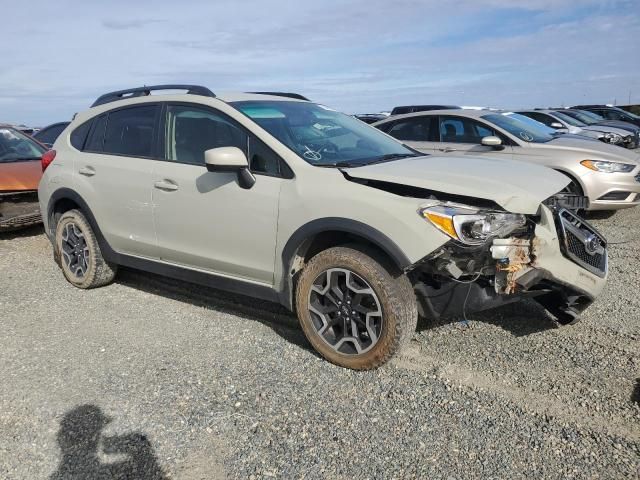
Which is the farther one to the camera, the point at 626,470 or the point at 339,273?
the point at 339,273

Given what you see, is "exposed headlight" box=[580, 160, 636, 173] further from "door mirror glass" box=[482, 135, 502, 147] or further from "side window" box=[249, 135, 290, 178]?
"side window" box=[249, 135, 290, 178]

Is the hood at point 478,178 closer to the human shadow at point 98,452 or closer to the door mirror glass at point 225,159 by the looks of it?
the door mirror glass at point 225,159

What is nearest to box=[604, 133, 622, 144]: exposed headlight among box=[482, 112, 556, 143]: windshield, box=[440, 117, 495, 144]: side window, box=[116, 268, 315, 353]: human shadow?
box=[482, 112, 556, 143]: windshield

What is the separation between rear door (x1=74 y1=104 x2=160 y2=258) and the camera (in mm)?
4559

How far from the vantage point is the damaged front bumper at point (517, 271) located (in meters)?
3.24

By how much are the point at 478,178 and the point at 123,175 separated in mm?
2958

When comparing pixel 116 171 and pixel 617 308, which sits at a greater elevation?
pixel 116 171

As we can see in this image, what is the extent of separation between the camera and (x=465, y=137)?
8352 mm

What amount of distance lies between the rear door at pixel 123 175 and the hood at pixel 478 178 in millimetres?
1893

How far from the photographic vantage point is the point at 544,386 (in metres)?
3.29

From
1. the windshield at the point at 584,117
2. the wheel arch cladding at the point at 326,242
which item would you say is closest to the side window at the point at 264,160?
the wheel arch cladding at the point at 326,242

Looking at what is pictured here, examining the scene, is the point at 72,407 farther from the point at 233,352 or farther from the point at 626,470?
the point at 626,470

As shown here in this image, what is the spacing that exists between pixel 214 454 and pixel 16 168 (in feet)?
21.0

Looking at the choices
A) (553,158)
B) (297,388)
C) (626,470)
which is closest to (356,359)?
(297,388)
